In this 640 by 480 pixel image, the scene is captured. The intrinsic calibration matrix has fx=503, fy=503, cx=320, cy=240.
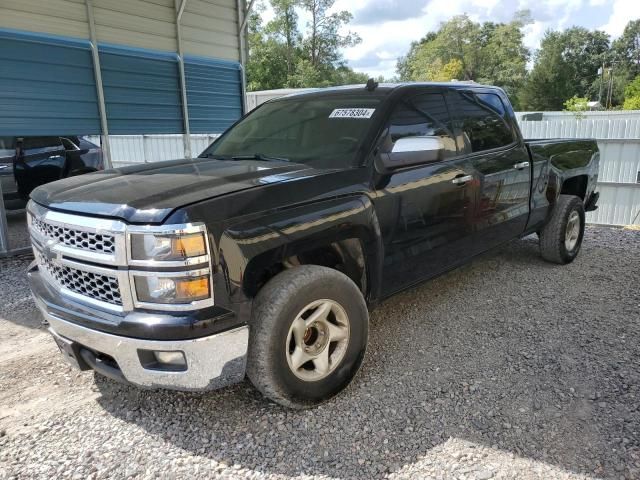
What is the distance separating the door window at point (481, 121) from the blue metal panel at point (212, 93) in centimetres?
511

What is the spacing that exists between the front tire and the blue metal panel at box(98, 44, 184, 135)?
5.40 metres

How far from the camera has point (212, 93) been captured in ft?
27.9

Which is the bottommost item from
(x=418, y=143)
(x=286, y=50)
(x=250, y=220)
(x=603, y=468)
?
(x=603, y=468)

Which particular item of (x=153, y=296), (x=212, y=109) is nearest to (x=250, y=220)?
(x=153, y=296)

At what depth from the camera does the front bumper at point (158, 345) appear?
90.3 inches

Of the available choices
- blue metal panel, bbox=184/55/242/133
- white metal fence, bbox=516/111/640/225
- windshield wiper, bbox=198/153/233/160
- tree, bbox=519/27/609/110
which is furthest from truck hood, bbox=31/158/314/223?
tree, bbox=519/27/609/110

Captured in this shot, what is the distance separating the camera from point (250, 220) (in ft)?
8.02

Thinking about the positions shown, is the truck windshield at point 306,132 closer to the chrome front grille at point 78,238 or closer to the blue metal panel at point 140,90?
the chrome front grille at point 78,238

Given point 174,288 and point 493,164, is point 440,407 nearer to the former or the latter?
point 174,288

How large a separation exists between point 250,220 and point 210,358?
68 cm

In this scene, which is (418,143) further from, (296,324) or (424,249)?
(296,324)

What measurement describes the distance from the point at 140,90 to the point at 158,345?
19.4 feet

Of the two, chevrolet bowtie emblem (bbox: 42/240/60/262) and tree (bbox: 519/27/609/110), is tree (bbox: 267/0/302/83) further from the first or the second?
chevrolet bowtie emblem (bbox: 42/240/60/262)

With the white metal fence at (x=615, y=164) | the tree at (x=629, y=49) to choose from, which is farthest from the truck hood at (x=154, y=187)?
the tree at (x=629, y=49)
